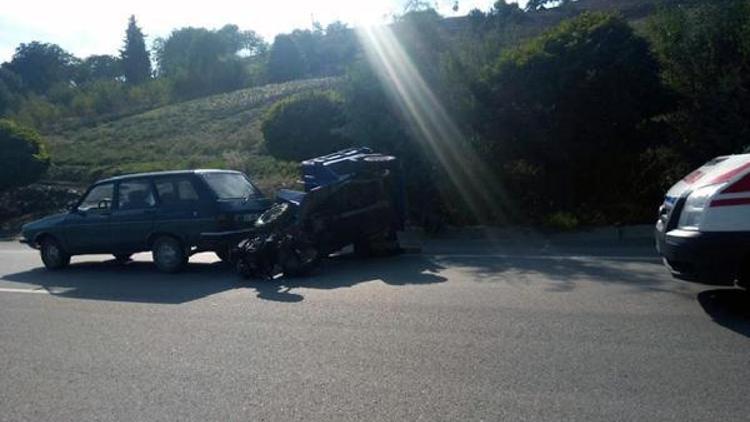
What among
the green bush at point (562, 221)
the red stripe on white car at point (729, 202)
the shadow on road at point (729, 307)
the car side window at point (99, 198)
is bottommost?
the green bush at point (562, 221)

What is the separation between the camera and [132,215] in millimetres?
12172

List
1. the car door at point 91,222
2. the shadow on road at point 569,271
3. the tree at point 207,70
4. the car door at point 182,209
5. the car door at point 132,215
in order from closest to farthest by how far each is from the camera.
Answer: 1. the shadow on road at point 569,271
2. the car door at point 182,209
3. the car door at point 132,215
4. the car door at point 91,222
5. the tree at point 207,70

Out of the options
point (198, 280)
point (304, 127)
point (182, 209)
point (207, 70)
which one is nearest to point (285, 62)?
point (207, 70)

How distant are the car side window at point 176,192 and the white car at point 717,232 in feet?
23.4

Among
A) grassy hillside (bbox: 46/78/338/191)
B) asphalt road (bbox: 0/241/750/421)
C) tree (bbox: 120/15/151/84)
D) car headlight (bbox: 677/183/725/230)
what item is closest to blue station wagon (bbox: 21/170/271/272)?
asphalt road (bbox: 0/241/750/421)

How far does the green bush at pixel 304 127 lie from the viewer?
1928 centimetres

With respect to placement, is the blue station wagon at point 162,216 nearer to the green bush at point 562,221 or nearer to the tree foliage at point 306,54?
the green bush at point 562,221

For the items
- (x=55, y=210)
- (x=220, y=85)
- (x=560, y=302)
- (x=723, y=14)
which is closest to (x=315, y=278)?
(x=560, y=302)

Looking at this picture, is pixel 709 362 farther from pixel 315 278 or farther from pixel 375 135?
pixel 375 135

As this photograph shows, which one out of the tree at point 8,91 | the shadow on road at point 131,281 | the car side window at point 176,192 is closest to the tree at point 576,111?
the car side window at point 176,192

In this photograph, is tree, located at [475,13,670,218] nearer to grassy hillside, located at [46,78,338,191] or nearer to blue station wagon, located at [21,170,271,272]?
blue station wagon, located at [21,170,271,272]

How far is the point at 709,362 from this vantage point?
584 cm

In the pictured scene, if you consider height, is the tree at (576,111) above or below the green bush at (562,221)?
above

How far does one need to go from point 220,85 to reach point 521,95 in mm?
59446
